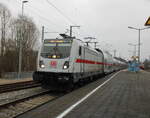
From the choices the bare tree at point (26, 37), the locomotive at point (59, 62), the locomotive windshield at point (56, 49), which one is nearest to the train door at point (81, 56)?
the locomotive at point (59, 62)

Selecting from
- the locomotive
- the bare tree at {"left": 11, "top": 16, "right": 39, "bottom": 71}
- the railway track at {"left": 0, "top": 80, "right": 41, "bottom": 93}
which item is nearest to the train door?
the locomotive

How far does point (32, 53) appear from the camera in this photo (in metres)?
39.8

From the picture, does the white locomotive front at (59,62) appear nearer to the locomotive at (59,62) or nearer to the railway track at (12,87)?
the locomotive at (59,62)

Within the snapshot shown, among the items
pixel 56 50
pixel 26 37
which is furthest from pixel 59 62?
pixel 26 37

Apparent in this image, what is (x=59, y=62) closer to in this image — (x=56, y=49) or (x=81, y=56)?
(x=56, y=49)

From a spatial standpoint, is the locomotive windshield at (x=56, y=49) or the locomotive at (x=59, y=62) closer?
the locomotive at (x=59, y=62)

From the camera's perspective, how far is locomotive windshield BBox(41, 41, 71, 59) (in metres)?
12.8

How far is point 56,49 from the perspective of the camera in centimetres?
1309

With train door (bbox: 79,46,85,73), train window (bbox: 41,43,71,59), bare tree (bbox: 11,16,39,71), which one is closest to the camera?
train window (bbox: 41,43,71,59)

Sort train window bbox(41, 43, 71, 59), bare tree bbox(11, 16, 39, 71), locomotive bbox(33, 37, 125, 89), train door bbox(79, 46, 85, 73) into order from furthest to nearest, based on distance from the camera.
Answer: bare tree bbox(11, 16, 39, 71)
train door bbox(79, 46, 85, 73)
train window bbox(41, 43, 71, 59)
locomotive bbox(33, 37, 125, 89)

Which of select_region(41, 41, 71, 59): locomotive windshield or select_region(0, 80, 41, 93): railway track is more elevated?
select_region(41, 41, 71, 59): locomotive windshield

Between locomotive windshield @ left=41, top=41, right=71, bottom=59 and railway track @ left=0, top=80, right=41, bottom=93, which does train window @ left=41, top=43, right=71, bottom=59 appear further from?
railway track @ left=0, top=80, right=41, bottom=93

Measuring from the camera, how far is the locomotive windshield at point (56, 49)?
12.8m

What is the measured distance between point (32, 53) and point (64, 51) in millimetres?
27965
